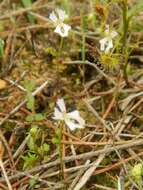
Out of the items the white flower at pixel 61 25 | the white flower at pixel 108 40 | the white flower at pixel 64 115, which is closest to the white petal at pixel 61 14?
the white flower at pixel 61 25

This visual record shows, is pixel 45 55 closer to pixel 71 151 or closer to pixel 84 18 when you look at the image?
pixel 84 18

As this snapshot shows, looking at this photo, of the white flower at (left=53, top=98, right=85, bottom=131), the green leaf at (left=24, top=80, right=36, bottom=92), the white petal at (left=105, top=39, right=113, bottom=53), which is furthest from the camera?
the green leaf at (left=24, top=80, right=36, bottom=92)

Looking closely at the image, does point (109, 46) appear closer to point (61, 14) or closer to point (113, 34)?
point (113, 34)

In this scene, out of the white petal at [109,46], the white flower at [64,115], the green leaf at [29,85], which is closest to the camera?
the white flower at [64,115]

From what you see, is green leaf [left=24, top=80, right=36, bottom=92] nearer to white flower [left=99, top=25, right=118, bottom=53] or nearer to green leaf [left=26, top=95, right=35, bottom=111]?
green leaf [left=26, top=95, right=35, bottom=111]

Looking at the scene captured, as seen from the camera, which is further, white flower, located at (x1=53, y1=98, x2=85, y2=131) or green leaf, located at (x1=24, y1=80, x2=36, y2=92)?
green leaf, located at (x1=24, y1=80, x2=36, y2=92)

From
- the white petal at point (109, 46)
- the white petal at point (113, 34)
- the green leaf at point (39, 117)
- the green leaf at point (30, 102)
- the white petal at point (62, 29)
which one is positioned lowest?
the green leaf at point (39, 117)

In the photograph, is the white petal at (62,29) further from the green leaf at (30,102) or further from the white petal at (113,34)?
the green leaf at (30,102)

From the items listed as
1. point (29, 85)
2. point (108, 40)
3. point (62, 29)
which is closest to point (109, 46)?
point (108, 40)

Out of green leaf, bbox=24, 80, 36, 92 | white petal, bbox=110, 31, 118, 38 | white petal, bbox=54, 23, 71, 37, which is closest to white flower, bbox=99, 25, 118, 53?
white petal, bbox=110, 31, 118, 38

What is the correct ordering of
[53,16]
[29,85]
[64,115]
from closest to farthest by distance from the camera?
[64,115], [53,16], [29,85]

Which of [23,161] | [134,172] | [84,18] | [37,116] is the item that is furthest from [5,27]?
[134,172]
